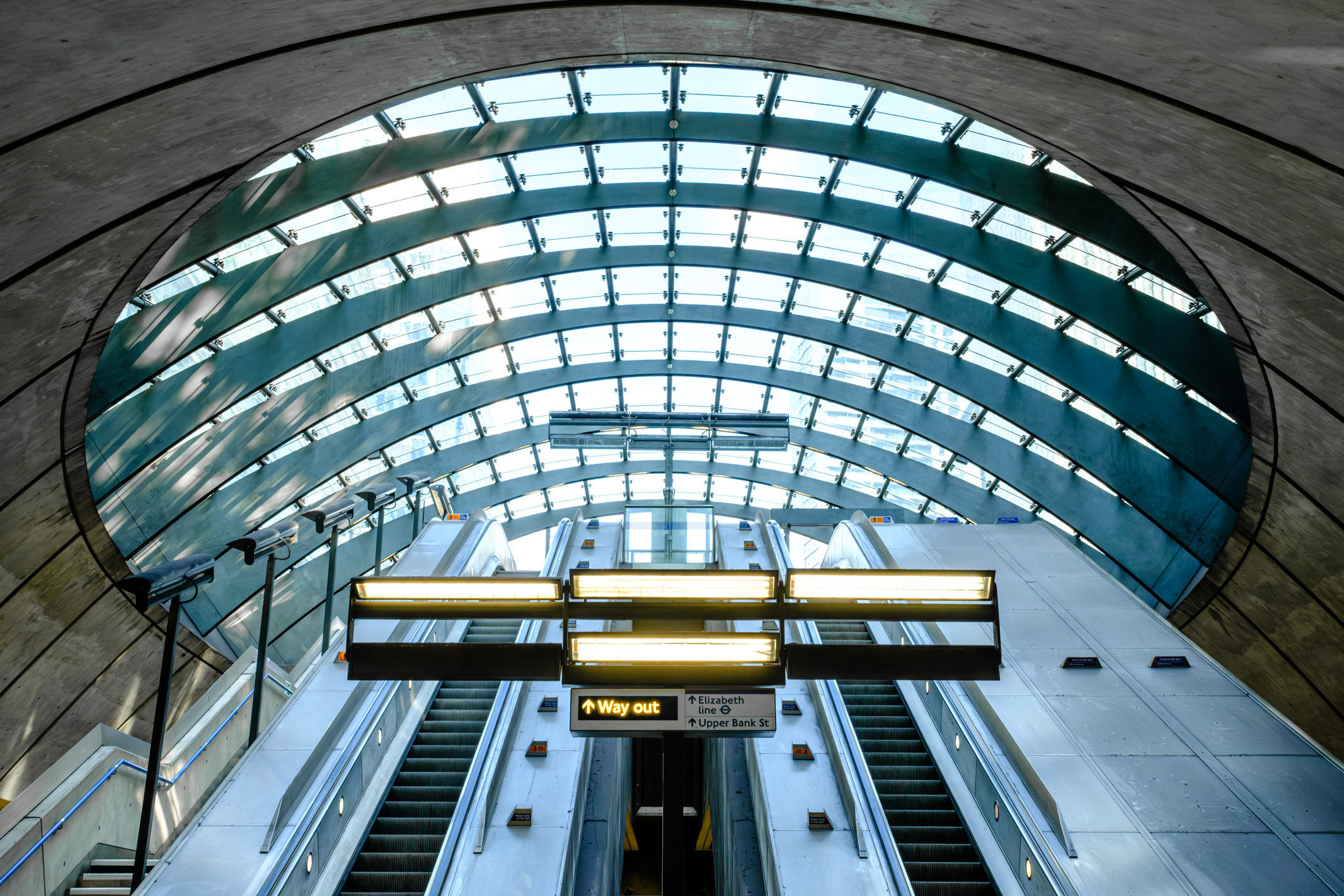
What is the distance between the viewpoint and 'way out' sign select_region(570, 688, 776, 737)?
6.69 metres

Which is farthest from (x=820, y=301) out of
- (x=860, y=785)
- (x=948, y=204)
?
(x=860, y=785)

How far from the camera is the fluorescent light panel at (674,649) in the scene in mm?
6848

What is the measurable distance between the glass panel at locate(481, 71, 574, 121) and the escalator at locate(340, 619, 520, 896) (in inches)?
461

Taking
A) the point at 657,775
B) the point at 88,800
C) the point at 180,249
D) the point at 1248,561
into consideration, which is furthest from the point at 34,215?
the point at 1248,561

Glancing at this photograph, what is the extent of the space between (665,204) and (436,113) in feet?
20.7

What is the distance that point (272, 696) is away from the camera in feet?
56.0

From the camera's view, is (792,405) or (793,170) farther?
(792,405)

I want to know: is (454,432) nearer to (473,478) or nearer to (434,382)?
(434,382)

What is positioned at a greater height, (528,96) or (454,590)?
(528,96)

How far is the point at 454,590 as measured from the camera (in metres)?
7.93

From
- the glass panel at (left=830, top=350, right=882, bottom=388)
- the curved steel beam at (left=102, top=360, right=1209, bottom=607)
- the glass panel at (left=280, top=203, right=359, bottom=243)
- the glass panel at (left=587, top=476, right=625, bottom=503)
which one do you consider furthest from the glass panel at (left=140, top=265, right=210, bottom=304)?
the glass panel at (left=587, top=476, right=625, bottom=503)

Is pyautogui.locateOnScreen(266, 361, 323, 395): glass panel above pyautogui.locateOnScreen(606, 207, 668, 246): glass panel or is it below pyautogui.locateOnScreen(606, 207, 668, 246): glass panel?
below

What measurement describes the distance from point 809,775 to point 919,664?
4.41m

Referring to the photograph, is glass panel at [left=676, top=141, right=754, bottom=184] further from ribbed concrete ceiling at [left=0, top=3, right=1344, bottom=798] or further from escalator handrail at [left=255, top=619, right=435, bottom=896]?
escalator handrail at [left=255, top=619, right=435, bottom=896]
